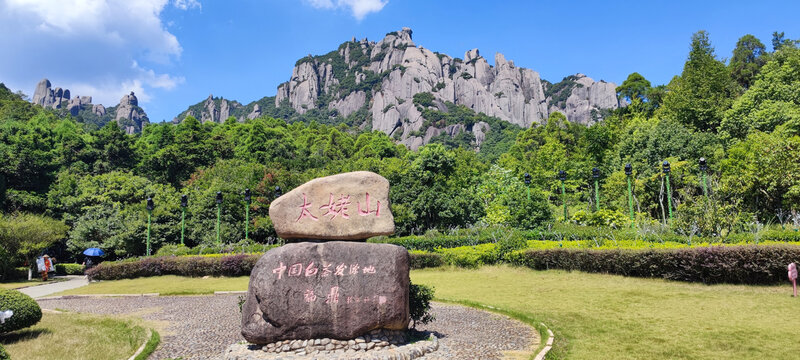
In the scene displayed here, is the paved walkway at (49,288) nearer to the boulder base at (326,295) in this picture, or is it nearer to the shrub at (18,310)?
the shrub at (18,310)

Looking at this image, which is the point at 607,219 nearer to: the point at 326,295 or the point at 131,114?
the point at 326,295

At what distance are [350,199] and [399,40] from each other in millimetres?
134637

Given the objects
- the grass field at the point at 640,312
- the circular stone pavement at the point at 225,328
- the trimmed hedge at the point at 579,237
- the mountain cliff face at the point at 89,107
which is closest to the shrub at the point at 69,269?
the circular stone pavement at the point at 225,328

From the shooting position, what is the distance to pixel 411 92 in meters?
113

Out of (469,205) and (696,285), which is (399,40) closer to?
(469,205)

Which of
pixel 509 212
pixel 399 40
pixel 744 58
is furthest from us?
pixel 399 40

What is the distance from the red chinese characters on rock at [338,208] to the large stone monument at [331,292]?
0.02m

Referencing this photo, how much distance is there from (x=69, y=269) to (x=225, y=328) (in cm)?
2072

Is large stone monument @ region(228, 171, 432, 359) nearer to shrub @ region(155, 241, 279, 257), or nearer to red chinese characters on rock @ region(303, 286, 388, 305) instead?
red chinese characters on rock @ region(303, 286, 388, 305)

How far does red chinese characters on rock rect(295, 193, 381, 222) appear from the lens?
7109mm

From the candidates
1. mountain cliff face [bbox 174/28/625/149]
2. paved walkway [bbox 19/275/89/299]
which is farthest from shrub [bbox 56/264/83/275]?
mountain cliff face [bbox 174/28/625/149]

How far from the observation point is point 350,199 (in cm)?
715

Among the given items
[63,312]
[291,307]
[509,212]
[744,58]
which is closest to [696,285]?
[291,307]

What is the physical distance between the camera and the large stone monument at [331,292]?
21.0 ft
